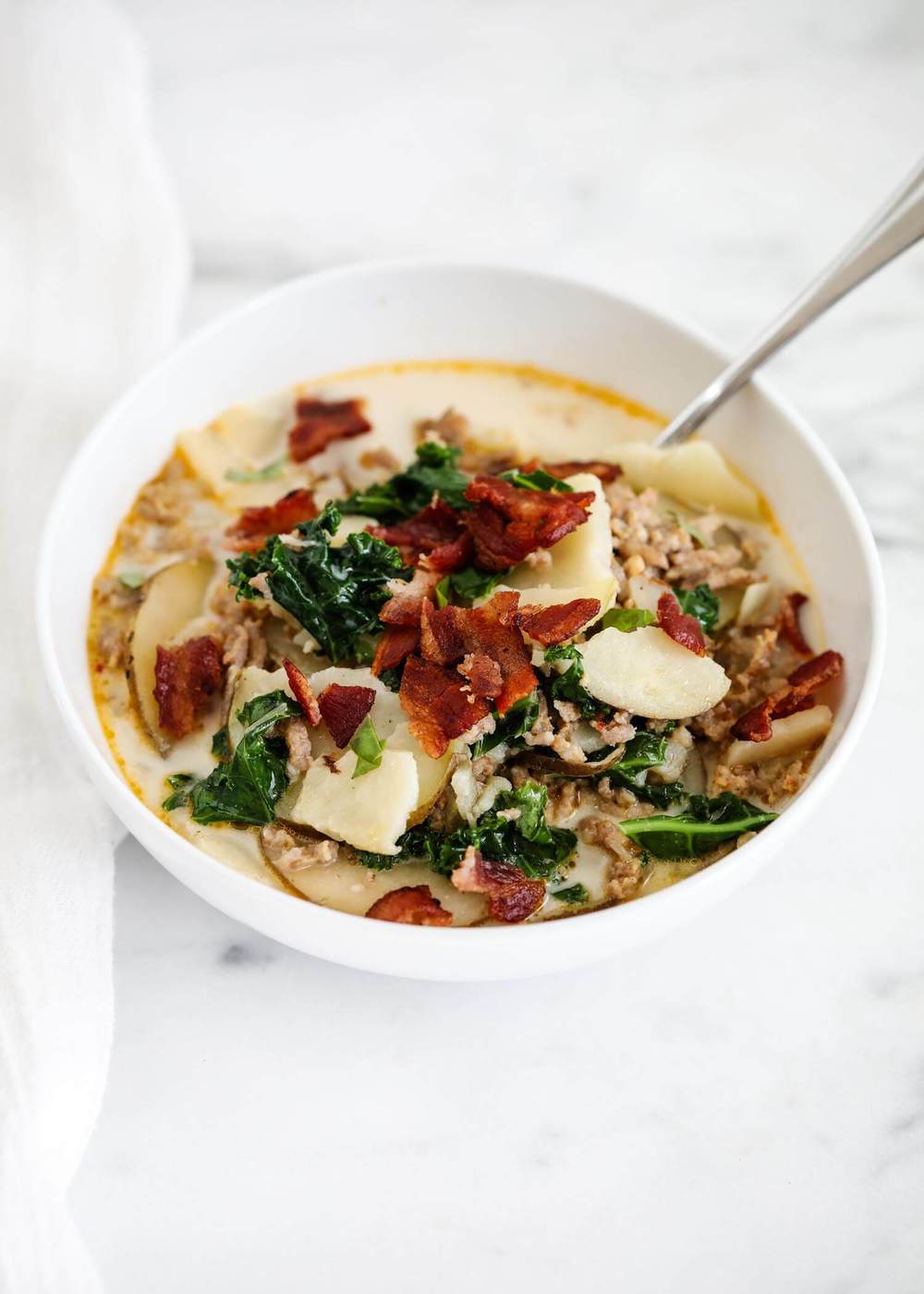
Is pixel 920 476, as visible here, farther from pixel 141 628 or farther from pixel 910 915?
pixel 141 628

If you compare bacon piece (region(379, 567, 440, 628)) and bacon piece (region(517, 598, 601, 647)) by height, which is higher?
bacon piece (region(517, 598, 601, 647))

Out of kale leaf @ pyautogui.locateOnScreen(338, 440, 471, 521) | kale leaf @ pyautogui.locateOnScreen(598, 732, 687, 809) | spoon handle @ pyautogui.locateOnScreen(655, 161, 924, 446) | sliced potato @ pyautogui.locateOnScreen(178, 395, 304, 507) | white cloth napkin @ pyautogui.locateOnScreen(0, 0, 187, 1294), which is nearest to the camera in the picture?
white cloth napkin @ pyautogui.locateOnScreen(0, 0, 187, 1294)

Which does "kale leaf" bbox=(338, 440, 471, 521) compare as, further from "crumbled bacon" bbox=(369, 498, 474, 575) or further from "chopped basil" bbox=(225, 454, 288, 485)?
"chopped basil" bbox=(225, 454, 288, 485)

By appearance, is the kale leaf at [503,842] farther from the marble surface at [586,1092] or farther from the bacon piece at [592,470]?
the bacon piece at [592,470]

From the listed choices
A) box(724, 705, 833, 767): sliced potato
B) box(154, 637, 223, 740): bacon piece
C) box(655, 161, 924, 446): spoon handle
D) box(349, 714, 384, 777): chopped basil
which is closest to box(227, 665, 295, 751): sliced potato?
box(154, 637, 223, 740): bacon piece

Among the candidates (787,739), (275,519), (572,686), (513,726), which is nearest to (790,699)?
(787,739)
